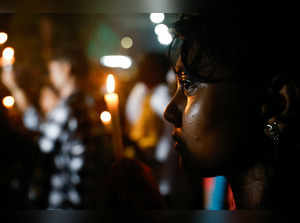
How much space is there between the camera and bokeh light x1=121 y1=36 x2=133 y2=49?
377 cm

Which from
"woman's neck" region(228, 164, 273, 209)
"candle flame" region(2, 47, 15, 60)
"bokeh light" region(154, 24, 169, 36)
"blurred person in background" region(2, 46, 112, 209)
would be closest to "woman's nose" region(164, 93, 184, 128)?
"woman's neck" region(228, 164, 273, 209)

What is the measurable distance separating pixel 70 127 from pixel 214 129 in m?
2.21

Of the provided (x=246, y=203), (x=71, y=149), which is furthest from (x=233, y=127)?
(x=71, y=149)

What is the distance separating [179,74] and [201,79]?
0.30 ft

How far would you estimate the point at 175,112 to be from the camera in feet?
3.25

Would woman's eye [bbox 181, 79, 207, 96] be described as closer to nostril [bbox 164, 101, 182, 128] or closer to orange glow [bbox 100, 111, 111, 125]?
nostril [bbox 164, 101, 182, 128]

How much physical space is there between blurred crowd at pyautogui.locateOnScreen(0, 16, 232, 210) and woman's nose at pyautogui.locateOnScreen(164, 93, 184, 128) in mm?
1164

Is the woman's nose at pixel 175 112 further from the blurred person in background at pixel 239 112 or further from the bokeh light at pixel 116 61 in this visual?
the bokeh light at pixel 116 61

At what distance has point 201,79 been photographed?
0.94 meters

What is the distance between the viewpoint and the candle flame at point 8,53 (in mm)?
3463

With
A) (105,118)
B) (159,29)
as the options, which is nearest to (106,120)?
(105,118)

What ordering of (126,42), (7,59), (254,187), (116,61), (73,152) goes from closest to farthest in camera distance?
(254,187)
(73,152)
(7,59)
(126,42)
(116,61)

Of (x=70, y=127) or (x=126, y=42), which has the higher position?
(x=126, y=42)

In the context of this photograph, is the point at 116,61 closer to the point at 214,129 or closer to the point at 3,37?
the point at 3,37
